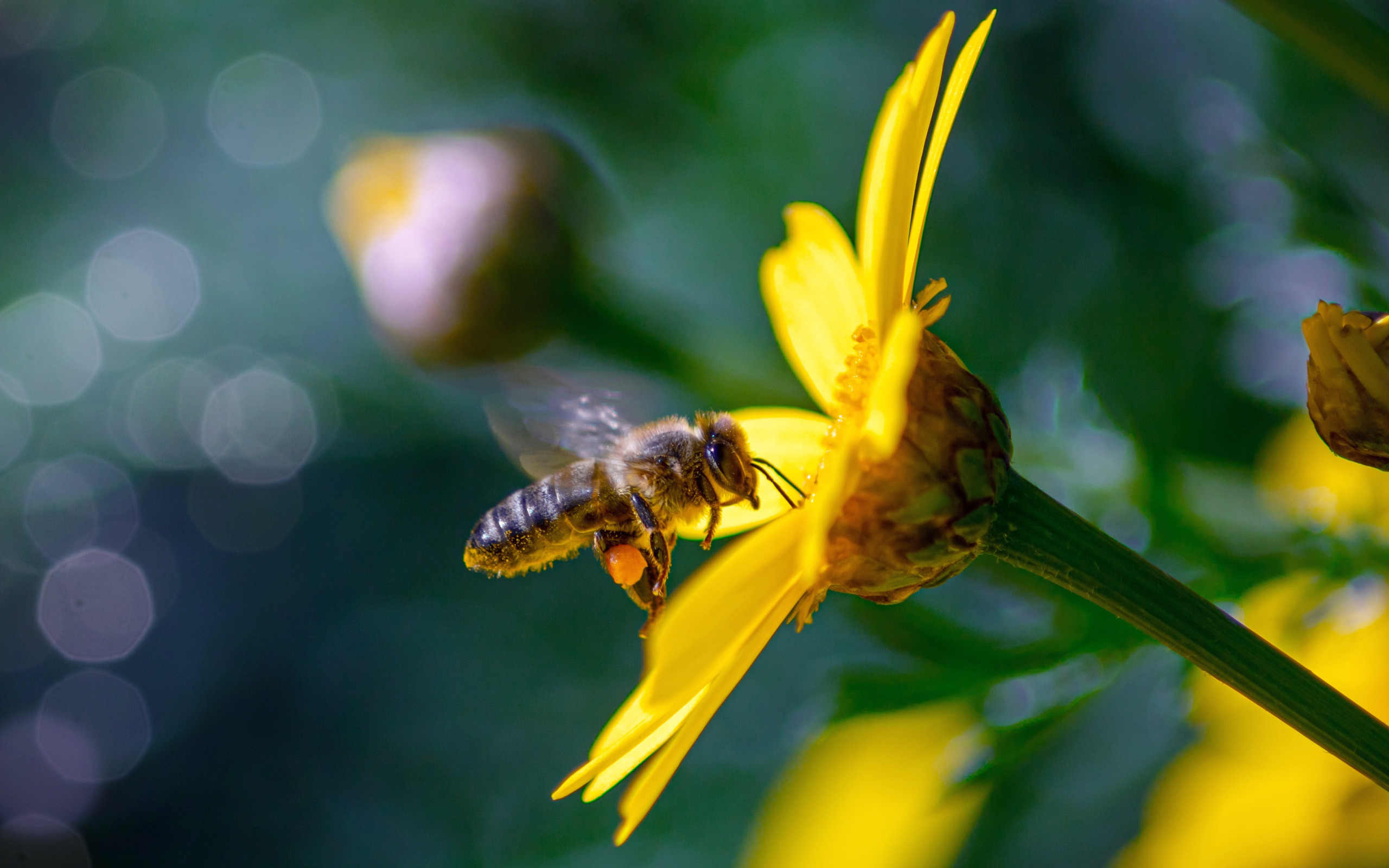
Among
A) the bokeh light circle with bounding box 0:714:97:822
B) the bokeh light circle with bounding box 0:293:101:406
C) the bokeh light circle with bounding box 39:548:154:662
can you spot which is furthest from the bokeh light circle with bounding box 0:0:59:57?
the bokeh light circle with bounding box 0:714:97:822

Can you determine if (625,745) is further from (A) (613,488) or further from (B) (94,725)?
(B) (94,725)

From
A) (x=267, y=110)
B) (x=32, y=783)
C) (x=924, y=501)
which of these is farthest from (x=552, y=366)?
(x=32, y=783)

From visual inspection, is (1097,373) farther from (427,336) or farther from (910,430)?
(427,336)

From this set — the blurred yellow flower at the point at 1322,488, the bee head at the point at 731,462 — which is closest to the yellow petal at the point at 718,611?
the bee head at the point at 731,462

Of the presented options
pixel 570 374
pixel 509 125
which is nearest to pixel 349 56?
pixel 509 125

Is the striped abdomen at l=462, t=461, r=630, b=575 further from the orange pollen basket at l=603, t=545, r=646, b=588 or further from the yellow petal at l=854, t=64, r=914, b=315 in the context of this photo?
the yellow petal at l=854, t=64, r=914, b=315

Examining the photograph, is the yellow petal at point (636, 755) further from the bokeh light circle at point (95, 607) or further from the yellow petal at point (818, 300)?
the bokeh light circle at point (95, 607)
